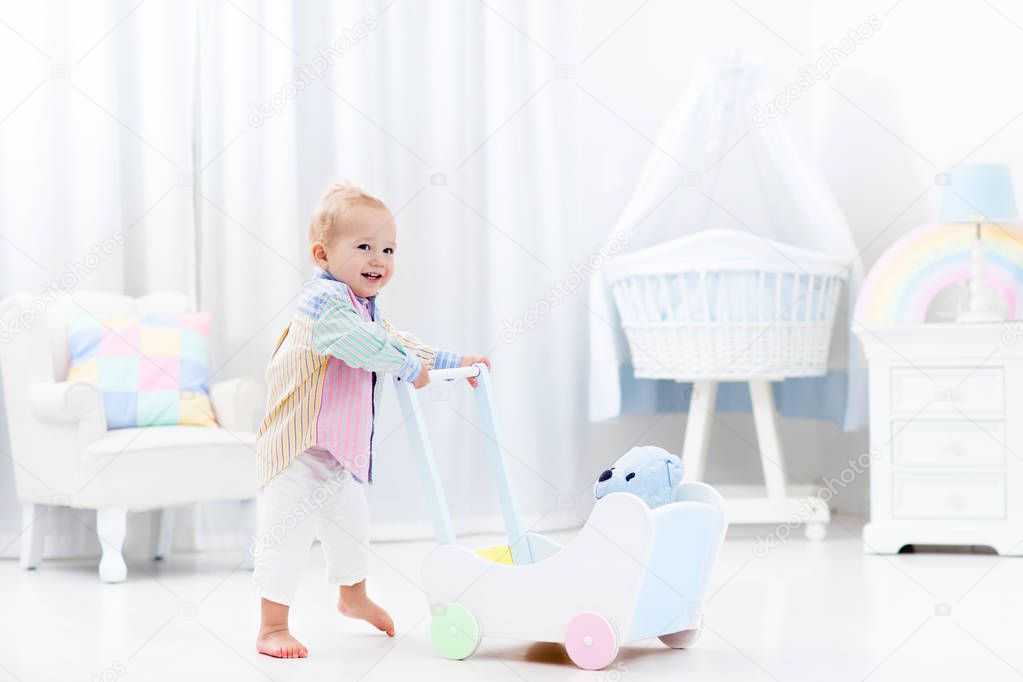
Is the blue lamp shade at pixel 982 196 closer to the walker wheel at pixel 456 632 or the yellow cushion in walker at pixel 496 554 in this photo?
the yellow cushion in walker at pixel 496 554

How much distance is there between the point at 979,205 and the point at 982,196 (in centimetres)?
3

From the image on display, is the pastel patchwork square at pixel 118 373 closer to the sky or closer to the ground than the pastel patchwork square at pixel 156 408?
closer to the sky

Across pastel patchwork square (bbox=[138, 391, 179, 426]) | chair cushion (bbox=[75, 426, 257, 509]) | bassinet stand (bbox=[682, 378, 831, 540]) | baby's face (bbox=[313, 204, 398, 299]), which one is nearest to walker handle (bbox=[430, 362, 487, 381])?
baby's face (bbox=[313, 204, 398, 299])

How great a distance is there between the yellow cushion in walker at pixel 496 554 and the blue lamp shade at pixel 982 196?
5.63 feet

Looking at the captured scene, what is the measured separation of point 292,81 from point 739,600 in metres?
1.86

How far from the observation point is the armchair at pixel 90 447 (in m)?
2.74

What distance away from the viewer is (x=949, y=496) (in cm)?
300

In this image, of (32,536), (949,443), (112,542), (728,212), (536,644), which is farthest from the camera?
(728,212)

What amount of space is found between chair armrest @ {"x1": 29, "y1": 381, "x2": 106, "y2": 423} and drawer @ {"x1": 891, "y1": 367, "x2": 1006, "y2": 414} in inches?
Result: 78.5

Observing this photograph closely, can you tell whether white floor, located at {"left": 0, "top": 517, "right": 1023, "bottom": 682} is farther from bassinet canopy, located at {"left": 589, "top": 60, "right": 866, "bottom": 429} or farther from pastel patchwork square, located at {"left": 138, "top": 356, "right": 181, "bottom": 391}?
bassinet canopy, located at {"left": 589, "top": 60, "right": 866, "bottom": 429}

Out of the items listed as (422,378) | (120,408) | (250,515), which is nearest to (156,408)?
(120,408)

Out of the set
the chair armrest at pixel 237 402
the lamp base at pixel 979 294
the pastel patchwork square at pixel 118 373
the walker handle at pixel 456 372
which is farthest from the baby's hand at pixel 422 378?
the lamp base at pixel 979 294

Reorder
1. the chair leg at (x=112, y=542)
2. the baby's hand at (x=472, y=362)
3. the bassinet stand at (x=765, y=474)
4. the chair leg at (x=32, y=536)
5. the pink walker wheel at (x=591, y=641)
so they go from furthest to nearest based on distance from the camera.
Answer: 1. the bassinet stand at (x=765, y=474)
2. the chair leg at (x=32, y=536)
3. the chair leg at (x=112, y=542)
4. the baby's hand at (x=472, y=362)
5. the pink walker wheel at (x=591, y=641)

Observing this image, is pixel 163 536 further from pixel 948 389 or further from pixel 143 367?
pixel 948 389
